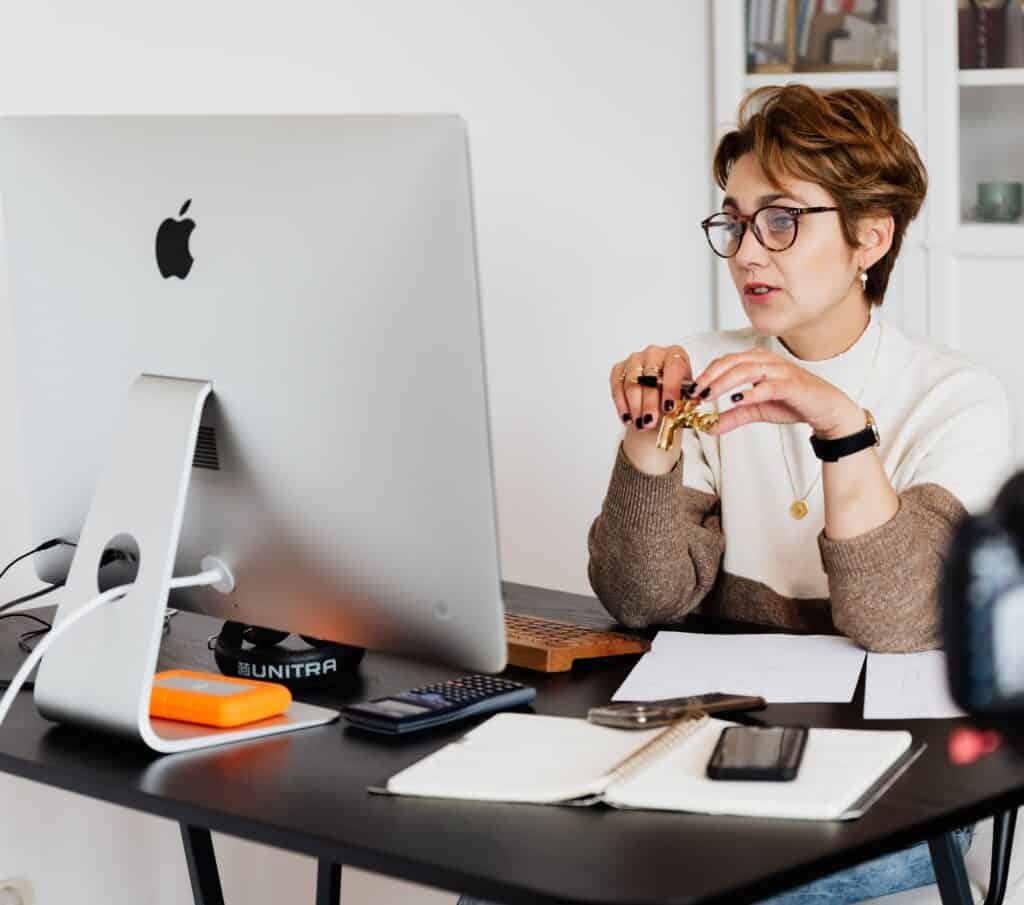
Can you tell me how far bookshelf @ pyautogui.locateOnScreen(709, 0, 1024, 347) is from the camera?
3.21 m

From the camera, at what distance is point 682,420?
5.39 feet

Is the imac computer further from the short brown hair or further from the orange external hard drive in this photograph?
the short brown hair

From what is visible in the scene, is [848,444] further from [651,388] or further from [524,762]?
[524,762]

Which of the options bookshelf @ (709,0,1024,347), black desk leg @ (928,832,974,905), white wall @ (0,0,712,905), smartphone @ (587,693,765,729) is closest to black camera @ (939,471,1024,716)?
smartphone @ (587,693,765,729)

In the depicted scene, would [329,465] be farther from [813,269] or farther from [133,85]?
[133,85]

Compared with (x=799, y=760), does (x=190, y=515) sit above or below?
above

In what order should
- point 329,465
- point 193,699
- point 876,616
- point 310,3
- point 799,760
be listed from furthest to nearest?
point 310,3
point 876,616
point 193,699
point 329,465
point 799,760

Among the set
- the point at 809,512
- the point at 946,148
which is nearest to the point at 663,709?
the point at 809,512

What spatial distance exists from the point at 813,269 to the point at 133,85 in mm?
1176

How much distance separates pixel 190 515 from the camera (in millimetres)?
1335

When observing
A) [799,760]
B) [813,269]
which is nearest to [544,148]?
[813,269]

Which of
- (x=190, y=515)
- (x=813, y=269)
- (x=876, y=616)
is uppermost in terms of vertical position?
(x=813, y=269)

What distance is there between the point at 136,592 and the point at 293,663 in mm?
221

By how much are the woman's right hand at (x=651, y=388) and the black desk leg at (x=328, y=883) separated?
0.56 meters
